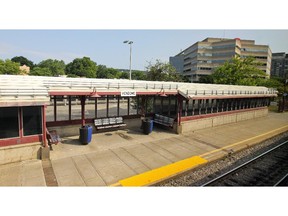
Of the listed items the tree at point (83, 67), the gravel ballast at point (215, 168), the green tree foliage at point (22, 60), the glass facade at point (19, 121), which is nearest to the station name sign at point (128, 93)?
the glass facade at point (19, 121)

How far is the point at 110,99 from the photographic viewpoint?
559 inches

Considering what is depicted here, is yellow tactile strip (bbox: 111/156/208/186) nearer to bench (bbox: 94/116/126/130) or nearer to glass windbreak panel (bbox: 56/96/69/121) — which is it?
bench (bbox: 94/116/126/130)

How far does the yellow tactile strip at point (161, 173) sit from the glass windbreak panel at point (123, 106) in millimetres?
6806

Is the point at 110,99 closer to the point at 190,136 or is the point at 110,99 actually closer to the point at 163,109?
the point at 163,109

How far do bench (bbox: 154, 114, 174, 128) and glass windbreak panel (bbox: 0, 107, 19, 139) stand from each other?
33.2 feet

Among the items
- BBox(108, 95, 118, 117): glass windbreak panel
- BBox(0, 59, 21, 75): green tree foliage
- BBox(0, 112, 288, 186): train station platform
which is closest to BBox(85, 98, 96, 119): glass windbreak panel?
BBox(108, 95, 118, 117): glass windbreak panel

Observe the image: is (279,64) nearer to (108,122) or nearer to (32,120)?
(108,122)

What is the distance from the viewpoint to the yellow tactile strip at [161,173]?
7.73 metres

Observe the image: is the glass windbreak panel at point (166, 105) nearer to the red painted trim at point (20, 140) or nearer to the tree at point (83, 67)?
the red painted trim at point (20, 140)

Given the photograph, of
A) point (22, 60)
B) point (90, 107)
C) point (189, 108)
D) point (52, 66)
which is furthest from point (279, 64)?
point (90, 107)

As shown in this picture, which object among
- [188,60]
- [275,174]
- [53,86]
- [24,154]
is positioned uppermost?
[188,60]
